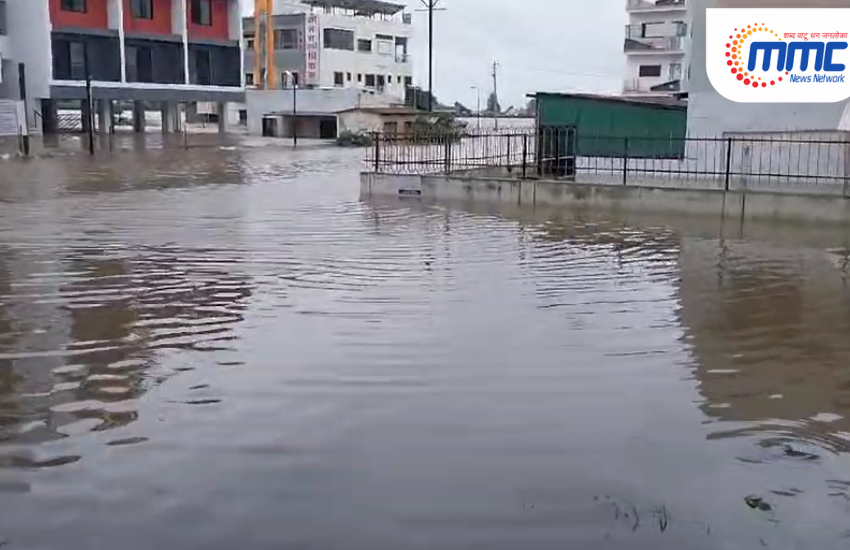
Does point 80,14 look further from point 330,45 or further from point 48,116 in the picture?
point 330,45

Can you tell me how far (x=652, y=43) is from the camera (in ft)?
214

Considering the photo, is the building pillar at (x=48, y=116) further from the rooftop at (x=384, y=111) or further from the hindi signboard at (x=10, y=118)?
the rooftop at (x=384, y=111)

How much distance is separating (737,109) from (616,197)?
3.45 m

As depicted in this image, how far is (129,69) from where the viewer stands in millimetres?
51469

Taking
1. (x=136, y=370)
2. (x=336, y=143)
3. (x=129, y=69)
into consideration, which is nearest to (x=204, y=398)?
(x=136, y=370)

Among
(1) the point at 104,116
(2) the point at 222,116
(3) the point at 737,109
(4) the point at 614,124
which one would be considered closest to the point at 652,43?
(2) the point at 222,116

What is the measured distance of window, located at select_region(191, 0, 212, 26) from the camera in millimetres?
54812

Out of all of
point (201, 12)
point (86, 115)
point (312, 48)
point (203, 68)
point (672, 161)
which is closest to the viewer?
point (672, 161)

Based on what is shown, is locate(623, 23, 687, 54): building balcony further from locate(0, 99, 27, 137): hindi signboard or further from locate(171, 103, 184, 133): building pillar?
locate(0, 99, 27, 137): hindi signboard

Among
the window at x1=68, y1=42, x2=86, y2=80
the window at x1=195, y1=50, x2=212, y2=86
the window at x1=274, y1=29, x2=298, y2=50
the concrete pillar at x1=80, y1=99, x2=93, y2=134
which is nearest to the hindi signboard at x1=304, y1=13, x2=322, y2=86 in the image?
the window at x1=274, y1=29, x2=298, y2=50

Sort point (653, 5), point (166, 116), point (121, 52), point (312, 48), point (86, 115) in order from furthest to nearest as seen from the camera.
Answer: point (312, 48), point (653, 5), point (166, 116), point (121, 52), point (86, 115)

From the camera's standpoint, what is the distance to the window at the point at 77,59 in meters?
48.2

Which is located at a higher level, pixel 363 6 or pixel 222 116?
pixel 363 6

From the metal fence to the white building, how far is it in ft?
137
